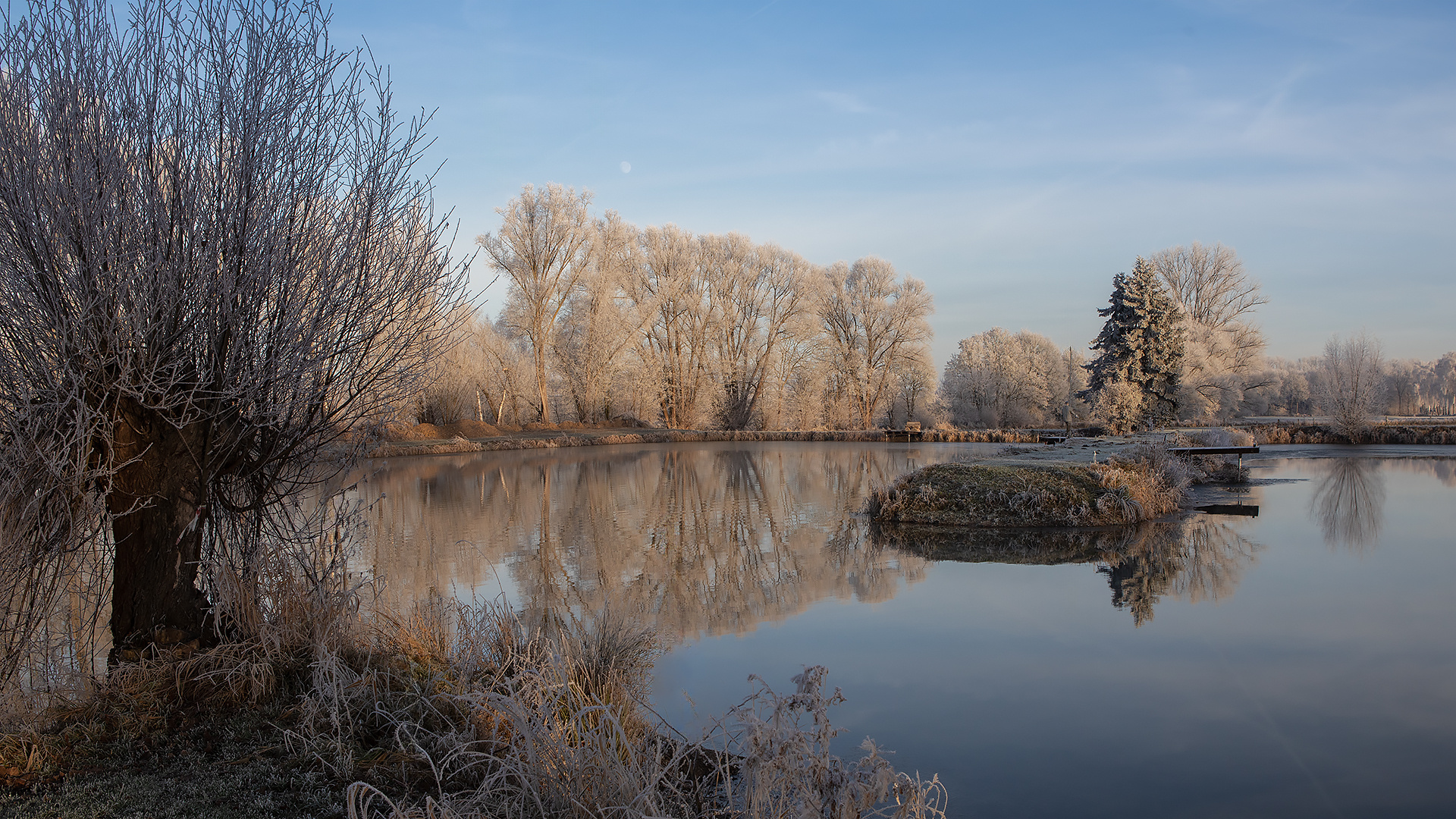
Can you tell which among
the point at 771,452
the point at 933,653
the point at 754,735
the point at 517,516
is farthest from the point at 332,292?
the point at 771,452

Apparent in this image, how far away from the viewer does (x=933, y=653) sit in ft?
22.5

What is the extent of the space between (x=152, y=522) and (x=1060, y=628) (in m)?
7.28

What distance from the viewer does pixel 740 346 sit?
4528 cm

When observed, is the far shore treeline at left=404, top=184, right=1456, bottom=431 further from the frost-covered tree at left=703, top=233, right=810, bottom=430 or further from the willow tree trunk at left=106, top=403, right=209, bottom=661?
the willow tree trunk at left=106, top=403, right=209, bottom=661

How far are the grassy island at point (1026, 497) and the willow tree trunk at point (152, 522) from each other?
34.7 ft

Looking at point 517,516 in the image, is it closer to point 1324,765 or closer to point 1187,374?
point 1324,765

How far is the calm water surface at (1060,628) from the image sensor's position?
476 centimetres

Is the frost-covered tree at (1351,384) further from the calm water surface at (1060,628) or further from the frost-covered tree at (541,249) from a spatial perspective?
the frost-covered tree at (541,249)

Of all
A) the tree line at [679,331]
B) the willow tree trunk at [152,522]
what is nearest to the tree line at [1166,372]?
the tree line at [679,331]

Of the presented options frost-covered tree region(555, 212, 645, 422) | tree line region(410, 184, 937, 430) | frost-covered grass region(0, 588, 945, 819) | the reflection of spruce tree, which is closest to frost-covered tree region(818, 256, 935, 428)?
tree line region(410, 184, 937, 430)

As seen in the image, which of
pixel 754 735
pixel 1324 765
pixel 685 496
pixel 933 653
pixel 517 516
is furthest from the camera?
pixel 685 496

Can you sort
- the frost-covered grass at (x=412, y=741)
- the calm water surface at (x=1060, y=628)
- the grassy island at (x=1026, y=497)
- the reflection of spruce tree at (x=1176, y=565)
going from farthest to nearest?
the grassy island at (x=1026, y=497) → the reflection of spruce tree at (x=1176, y=565) → the calm water surface at (x=1060, y=628) → the frost-covered grass at (x=412, y=741)

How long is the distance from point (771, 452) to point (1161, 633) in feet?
80.9

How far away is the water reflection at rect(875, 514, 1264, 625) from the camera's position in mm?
9023
